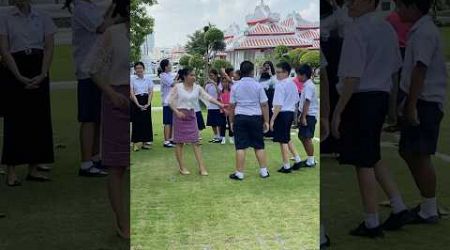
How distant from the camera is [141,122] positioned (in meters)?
2.27

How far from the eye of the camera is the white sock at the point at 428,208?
2.44 m

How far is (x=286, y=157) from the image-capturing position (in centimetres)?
222

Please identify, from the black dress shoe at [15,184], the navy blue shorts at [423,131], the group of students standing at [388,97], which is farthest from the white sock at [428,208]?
the black dress shoe at [15,184]

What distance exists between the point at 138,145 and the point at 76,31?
524 millimetres

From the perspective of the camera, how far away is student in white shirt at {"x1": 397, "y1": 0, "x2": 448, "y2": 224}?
2.24m

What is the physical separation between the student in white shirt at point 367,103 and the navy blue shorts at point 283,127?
0.17 m

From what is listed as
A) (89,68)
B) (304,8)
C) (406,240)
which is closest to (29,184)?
(89,68)

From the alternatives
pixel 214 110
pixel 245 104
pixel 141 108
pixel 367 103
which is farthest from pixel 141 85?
pixel 367 103

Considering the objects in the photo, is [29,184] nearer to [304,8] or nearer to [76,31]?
[76,31]

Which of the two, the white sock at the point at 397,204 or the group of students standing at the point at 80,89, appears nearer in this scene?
the group of students standing at the point at 80,89

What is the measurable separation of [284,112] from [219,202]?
45cm

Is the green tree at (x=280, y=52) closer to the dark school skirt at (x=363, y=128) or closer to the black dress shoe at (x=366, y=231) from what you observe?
the dark school skirt at (x=363, y=128)

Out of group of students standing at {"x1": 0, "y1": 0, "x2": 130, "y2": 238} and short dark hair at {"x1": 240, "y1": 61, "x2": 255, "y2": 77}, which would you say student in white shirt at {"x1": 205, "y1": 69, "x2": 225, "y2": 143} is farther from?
group of students standing at {"x1": 0, "y1": 0, "x2": 130, "y2": 238}

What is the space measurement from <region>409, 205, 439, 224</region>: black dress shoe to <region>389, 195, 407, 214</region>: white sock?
63mm
